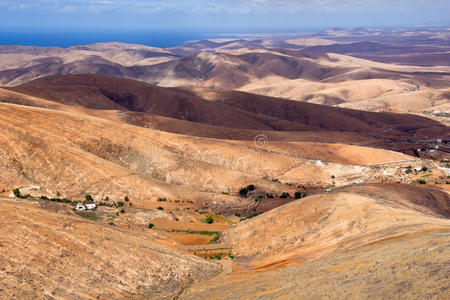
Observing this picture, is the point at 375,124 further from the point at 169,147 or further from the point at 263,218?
the point at 263,218

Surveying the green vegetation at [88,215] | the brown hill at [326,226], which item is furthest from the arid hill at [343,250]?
the green vegetation at [88,215]

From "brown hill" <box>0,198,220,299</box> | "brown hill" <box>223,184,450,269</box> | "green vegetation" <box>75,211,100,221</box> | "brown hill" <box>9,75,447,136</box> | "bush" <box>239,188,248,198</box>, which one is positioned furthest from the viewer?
"brown hill" <box>9,75,447,136</box>

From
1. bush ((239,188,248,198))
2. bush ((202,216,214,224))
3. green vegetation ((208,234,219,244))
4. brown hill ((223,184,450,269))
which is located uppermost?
brown hill ((223,184,450,269))

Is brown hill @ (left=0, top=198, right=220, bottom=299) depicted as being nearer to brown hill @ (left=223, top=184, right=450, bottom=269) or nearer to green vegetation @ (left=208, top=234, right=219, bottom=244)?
brown hill @ (left=223, top=184, right=450, bottom=269)

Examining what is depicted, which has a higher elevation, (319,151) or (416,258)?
(416,258)

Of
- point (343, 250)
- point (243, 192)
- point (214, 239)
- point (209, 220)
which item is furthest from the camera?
point (243, 192)

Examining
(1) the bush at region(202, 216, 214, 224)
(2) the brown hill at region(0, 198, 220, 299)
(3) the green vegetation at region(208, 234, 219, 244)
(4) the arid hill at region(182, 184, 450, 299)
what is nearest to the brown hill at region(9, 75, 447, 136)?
(1) the bush at region(202, 216, 214, 224)

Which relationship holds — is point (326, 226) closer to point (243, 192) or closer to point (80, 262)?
point (80, 262)

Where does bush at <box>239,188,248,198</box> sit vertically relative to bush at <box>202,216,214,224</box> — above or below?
below

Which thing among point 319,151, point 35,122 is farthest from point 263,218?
point 319,151

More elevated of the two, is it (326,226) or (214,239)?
(326,226)

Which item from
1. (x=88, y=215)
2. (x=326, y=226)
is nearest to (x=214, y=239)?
(x=326, y=226)
